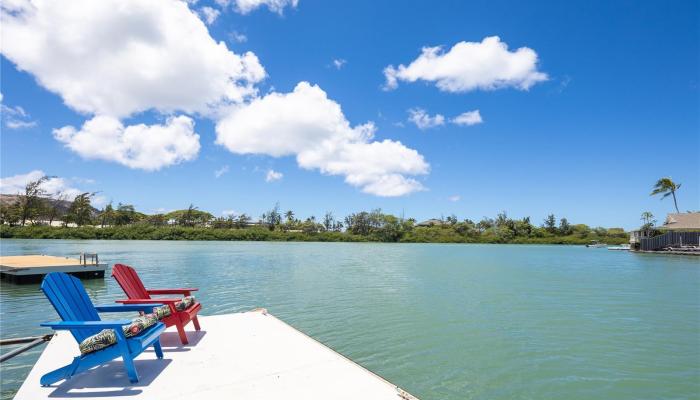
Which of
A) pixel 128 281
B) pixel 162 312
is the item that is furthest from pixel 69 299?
pixel 128 281

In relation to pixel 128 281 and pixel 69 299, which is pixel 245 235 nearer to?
pixel 128 281

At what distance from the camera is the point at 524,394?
16.8ft

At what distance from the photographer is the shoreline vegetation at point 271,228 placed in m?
75.4

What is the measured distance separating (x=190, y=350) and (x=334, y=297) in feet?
26.8

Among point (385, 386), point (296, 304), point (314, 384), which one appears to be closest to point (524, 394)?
point (385, 386)

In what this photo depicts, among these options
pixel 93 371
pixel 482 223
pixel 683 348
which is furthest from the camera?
pixel 482 223

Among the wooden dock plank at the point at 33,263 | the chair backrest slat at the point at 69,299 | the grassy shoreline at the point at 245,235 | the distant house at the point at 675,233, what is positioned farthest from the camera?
the grassy shoreline at the point at 245,235

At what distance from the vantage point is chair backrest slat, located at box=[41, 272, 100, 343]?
372 centimetres

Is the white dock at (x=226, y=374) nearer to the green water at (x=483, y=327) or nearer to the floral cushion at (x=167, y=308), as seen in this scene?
the floral cushion at (x=167, y=308)

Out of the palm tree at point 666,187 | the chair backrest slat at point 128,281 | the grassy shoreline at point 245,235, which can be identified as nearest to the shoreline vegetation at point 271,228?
the grassy shoreline at point 245,235

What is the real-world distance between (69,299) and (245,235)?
81.8 m

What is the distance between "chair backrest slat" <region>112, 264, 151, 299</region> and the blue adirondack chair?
2.82 ft

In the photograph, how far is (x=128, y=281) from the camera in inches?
213

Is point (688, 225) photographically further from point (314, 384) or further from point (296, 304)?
point (314, 384)
